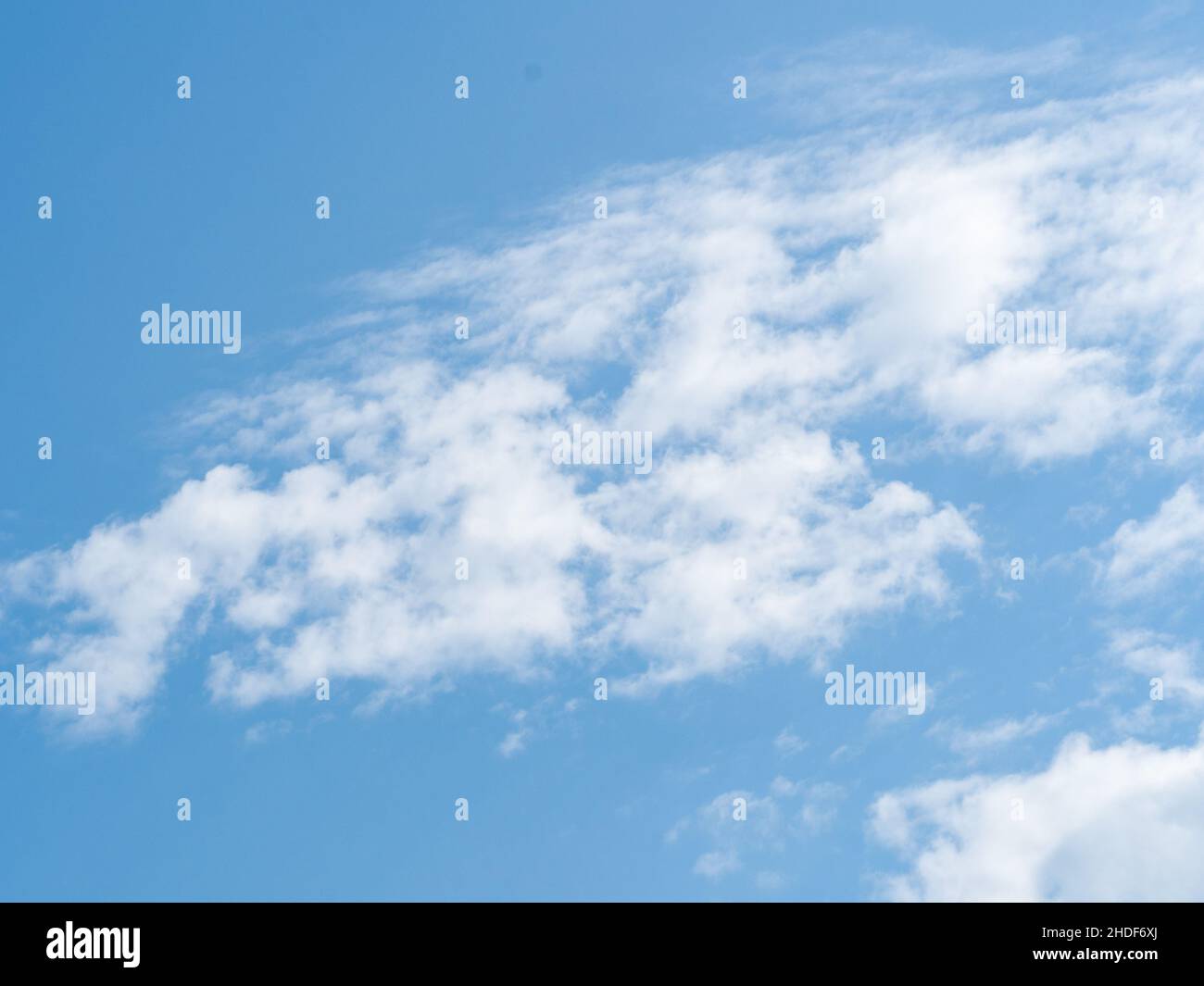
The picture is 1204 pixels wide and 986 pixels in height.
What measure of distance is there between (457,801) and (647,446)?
14.1 m
